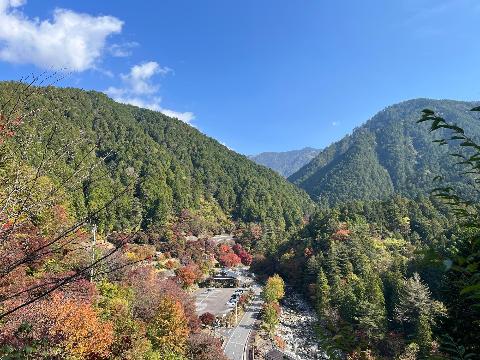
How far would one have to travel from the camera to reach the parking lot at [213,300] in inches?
1561

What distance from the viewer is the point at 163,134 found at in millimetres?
123938

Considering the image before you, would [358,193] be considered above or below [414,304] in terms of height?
above

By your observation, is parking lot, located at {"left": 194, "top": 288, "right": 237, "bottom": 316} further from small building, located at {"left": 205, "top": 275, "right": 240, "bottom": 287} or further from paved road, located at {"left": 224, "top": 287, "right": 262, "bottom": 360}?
paved road, located at {"left": 224, "top": 287, "right": 262, "bottom": 360}

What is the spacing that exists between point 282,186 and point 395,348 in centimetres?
10385

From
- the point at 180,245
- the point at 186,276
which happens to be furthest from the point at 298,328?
the point at 180,245

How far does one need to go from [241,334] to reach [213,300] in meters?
10.6

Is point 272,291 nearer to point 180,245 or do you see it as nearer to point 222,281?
point 222,281

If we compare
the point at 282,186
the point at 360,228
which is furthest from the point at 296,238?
the point at 282,186

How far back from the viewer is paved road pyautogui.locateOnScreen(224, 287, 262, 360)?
96.2 ft

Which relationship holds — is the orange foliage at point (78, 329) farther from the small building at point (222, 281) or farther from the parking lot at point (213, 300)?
the small building at point (222, 281)

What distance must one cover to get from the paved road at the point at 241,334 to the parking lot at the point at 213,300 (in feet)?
8.46

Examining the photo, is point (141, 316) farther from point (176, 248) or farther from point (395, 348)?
point (176, 248)

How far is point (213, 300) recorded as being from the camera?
44312 mm

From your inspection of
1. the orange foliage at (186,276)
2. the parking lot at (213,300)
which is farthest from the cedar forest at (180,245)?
the parking lot at (213,300)
